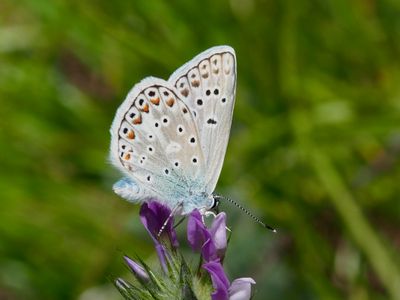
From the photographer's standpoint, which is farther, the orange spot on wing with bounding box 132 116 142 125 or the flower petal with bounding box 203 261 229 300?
the orange spot on wing with bounding box 132 116 142 125

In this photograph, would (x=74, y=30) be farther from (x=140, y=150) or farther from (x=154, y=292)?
(x=154, y=292)

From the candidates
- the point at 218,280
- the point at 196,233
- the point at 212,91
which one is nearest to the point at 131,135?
the point at 212,91

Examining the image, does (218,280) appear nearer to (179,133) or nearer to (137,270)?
(137,270)

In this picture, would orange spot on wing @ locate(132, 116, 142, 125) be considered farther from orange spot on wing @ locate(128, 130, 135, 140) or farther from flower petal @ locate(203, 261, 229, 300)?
flower petal @ locate(203, 261, 229, 300)

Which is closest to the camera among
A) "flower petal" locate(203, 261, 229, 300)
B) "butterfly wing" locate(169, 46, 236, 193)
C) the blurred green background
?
"flower petal" locate(203, 261, 229, 300)

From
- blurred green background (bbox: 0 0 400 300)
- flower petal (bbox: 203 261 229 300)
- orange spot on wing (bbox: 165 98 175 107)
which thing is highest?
blurred green background (bbox: 0 0 400 300)

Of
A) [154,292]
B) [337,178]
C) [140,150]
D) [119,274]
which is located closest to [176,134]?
[140,150]

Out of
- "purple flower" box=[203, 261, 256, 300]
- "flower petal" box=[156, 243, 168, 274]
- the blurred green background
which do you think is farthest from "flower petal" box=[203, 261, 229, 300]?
the blurred green background
